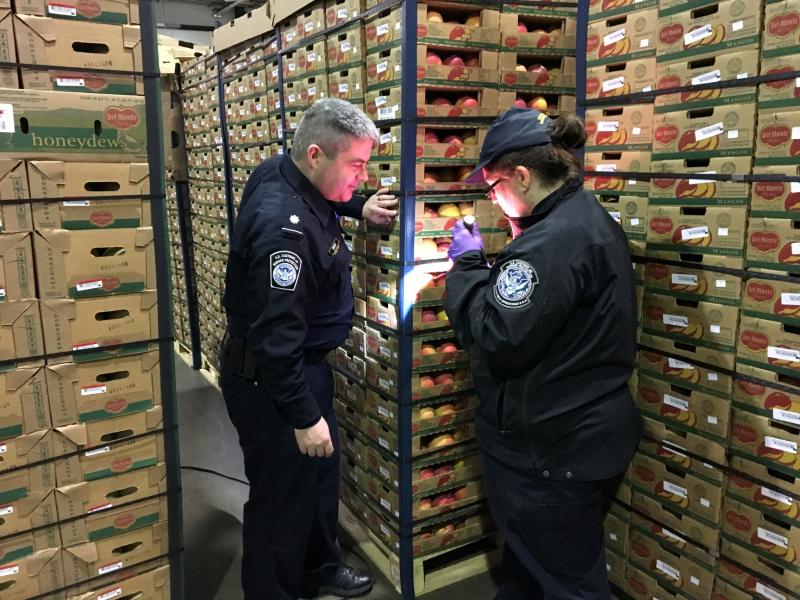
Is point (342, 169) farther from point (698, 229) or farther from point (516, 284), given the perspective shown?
point (698, 229)

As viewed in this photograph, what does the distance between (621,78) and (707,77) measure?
0.35 metres

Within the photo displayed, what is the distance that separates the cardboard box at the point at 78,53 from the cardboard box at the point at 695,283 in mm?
2054

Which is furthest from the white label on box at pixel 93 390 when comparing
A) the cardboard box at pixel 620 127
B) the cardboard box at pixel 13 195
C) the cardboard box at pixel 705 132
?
the cardboard box at pixel 705 132

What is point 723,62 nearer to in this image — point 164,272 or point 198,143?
point 164,272

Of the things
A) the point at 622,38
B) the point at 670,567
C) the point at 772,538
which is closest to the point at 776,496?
the point at 772,538

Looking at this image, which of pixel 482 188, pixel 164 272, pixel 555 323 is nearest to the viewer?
pixel 555 323

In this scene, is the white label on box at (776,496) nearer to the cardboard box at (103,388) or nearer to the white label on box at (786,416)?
the white label on box at (786,416)

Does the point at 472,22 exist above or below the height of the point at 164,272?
above

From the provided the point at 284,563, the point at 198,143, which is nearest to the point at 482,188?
the point at 284,563

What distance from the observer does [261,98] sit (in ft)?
14.1

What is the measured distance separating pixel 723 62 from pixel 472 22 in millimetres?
1111

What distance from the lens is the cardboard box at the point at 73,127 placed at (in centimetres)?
203

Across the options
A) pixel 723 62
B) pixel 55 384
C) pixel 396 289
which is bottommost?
pixel 55 384

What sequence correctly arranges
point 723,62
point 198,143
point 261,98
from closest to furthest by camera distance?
1. point 723,62
2. point 261,98
3. point 198,143
